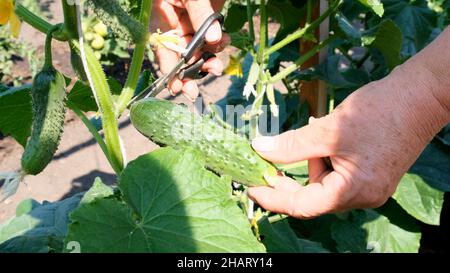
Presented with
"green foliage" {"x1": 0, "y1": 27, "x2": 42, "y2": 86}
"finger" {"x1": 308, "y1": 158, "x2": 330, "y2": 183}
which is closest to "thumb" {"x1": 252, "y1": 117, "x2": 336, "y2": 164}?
"finger" {"x1": 308, "y1": 158, "x2": 330, "y2": 183}

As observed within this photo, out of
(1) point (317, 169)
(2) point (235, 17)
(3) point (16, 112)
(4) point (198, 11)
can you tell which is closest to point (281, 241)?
(1) point (317, 169)

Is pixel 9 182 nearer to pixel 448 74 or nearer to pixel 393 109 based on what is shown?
pixel 393 109

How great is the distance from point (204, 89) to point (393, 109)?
3395 mm

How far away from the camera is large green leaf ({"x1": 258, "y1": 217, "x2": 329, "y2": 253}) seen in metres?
1.60

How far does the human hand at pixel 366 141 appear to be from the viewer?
4.11 ft

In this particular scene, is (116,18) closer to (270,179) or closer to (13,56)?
(270,179)

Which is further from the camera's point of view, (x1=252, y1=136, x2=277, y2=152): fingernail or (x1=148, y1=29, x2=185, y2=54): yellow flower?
(x1=252, y1=136, x2=277, y2=152): fingernail

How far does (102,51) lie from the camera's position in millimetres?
4793

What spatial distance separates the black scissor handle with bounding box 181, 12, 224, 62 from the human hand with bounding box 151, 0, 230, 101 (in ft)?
0.04

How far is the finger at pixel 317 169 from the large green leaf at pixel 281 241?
0.81 ft

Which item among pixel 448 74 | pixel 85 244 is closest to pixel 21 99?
pixel 85 244

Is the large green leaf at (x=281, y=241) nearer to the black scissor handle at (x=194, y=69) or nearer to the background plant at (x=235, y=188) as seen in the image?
the background plant at (x=235, y=188)

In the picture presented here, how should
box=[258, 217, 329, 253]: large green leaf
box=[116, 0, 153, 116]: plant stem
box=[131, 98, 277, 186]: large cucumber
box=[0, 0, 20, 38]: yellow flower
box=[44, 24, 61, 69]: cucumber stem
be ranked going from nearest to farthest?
box=[0, 0, 20, 38]: yellow flower
box=[44, 24, 61, 69]: cucumber stem
box=[116, 0, 153, 116]: plant stem
box=[131, 98, 277, 186]: large cucumber
box=[258, 217, 329, 253]: large green leaf

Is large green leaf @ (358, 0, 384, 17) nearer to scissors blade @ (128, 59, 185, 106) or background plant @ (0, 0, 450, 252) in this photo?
background plant @ (0, 0, 450, 252)
